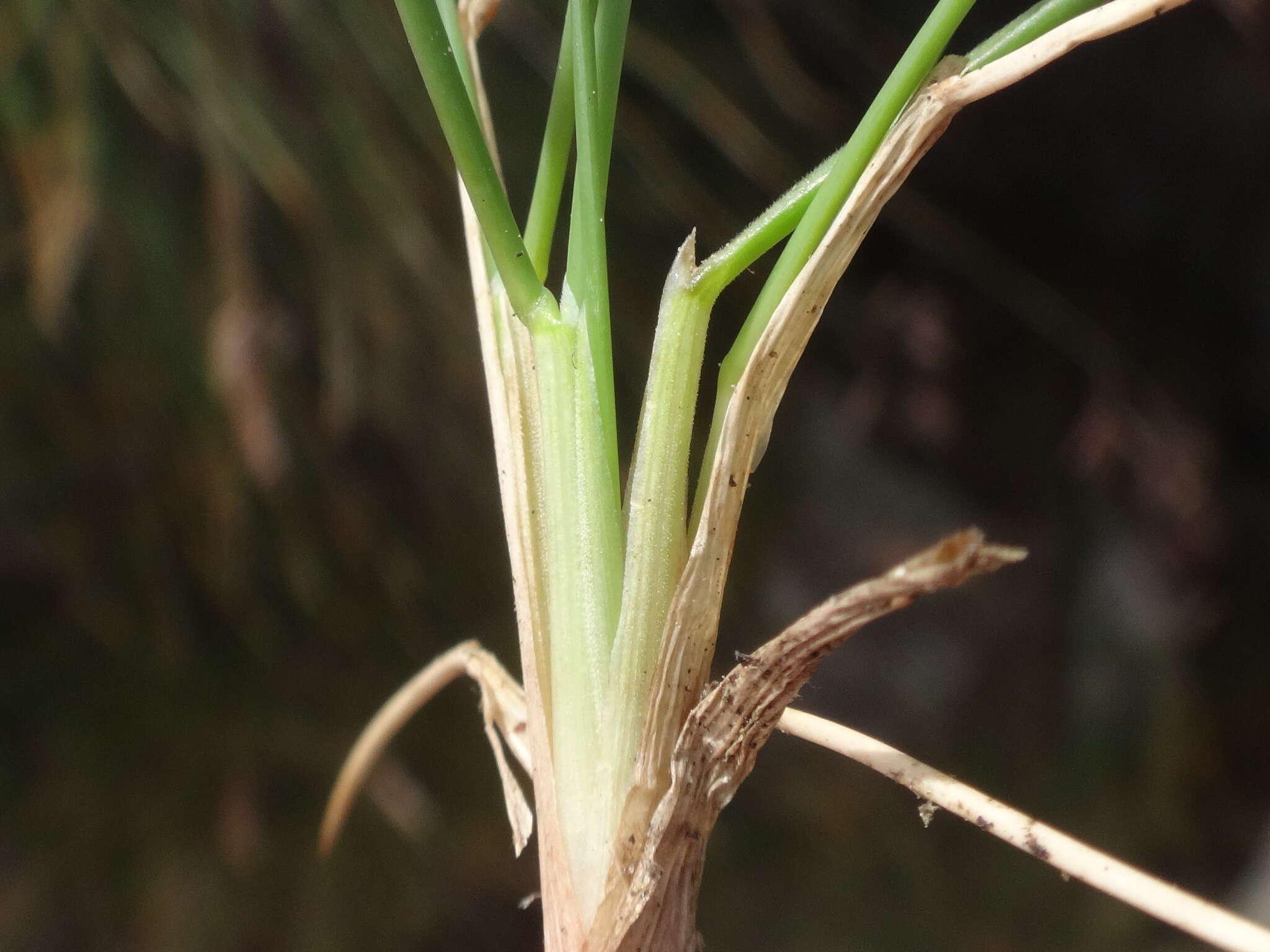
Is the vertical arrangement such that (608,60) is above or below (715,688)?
above

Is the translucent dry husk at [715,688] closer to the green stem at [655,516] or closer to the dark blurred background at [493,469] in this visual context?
the green stem at [655,516]

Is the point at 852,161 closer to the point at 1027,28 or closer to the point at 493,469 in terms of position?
the point at 1027,28

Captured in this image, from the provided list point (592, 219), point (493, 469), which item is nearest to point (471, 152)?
point (592, 219)

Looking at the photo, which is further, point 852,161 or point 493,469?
point 493,469

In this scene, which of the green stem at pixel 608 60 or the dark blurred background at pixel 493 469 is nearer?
the green stem at pixel 608 60

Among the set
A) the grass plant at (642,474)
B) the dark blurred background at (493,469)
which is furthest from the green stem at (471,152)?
the dark blurred background at (493,469)

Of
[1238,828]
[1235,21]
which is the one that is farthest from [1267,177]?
[1238,828]
